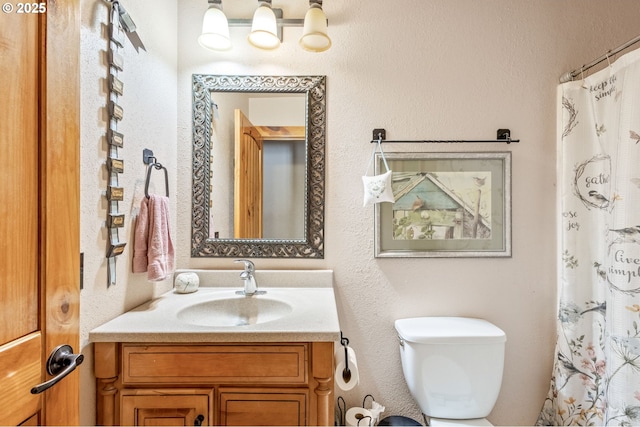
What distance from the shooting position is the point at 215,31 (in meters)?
1.39

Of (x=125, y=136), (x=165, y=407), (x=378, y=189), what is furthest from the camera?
(x=378, y=189)

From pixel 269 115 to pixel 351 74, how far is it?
1.46 feet

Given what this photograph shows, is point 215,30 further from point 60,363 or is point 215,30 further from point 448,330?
point 448,330

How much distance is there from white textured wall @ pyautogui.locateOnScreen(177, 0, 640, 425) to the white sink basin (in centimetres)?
23

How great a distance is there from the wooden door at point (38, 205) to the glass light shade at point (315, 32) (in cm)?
89

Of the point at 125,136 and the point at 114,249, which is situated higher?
the point at 125,136

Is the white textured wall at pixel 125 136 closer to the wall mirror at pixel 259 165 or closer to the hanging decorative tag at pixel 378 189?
the wall mirror at pixel 259 165

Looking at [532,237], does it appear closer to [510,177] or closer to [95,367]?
[510,177]

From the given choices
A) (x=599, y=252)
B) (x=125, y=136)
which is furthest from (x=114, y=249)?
(x=599, y=252)

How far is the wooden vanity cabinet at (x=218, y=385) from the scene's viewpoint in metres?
0.97

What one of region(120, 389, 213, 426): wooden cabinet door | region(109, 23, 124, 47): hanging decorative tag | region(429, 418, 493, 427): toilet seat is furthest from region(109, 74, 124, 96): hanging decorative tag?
region(429, 418, 493, 427): toilet seat

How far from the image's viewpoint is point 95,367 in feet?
3.16

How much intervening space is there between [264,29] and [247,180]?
0.66 meters

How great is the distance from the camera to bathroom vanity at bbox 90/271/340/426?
38.2 inches
